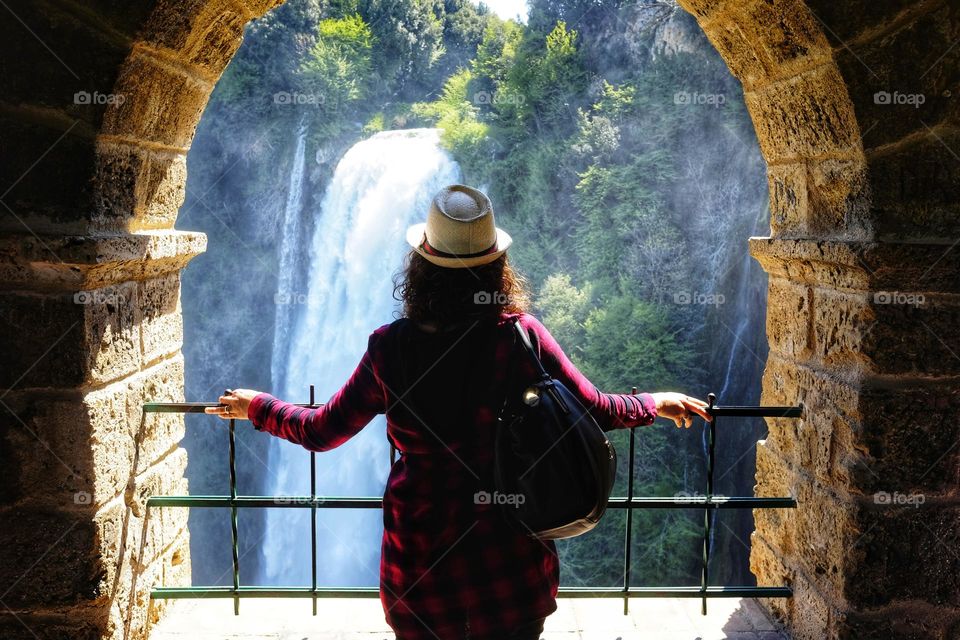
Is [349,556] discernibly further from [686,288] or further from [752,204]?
[752,204]

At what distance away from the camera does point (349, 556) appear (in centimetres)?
1602

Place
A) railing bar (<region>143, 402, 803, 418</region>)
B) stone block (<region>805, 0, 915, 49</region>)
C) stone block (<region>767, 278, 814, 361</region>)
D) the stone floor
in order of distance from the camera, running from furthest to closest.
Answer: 1. the stone floor
2. stone block (<region>767, 278, 814, 361</region>)
3. railing bar (<region>143, 402, 803, 418</region>)
4. stone block (<region>805, 0, 915, 49</region>)

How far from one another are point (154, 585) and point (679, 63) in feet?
52.5

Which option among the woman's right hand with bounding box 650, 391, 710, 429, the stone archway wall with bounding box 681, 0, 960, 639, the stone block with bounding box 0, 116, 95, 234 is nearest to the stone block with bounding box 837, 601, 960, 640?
the stone archway wall with bounding box 681, 0, 960, 639

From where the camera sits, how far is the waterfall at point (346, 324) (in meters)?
16.0

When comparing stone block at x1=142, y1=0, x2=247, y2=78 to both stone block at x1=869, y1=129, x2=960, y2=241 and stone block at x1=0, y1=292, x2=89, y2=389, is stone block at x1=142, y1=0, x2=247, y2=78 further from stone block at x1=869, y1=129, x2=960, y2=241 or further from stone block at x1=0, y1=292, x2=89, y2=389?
stone block at x1=869, y1=129, x2=960, y2=241

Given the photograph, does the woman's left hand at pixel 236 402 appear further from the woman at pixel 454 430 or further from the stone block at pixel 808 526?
the stone block at pixel 808 526

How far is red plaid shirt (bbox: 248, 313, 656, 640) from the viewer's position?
1.58 metres

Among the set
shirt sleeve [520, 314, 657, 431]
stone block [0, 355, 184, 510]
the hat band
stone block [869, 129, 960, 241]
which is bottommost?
stone block [0, 355, 184, 510]

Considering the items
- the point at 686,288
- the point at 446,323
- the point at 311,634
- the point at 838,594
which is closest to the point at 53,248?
the point at 446,323

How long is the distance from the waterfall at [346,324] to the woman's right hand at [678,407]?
1409 cm

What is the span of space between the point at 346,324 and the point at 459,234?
634 inches

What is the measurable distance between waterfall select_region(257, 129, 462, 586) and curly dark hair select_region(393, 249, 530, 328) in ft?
47.4

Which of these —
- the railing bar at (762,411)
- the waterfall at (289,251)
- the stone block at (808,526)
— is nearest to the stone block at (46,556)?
the railing bar at (762,411)
